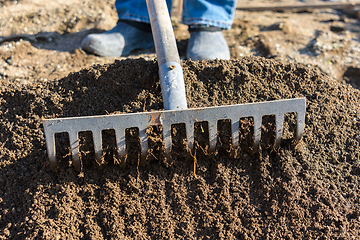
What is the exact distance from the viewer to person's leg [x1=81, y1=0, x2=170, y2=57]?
2.61 m

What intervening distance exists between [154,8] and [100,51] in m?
0.96

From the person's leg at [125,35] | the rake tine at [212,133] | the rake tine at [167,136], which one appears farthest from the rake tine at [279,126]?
the person's leg at [125,35]

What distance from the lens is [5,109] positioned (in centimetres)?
180

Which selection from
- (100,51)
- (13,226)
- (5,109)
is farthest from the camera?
(100,51)

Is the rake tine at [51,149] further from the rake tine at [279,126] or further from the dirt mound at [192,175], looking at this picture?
the rake tine at [279,126]

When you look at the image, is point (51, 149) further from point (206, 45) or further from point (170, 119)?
point (206, 45)

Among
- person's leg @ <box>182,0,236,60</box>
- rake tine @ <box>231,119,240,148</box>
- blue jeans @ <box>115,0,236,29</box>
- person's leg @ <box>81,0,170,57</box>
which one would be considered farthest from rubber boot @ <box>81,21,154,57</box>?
rake tine @ <box>231,119,240,148</box>

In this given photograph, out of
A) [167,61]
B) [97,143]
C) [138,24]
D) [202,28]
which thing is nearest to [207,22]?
[202,28]

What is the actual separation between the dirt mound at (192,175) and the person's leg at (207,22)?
654 mm

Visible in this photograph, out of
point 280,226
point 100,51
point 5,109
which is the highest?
point 100,51

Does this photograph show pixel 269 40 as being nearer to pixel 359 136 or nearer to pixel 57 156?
pixel 359 136

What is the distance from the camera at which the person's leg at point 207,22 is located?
2.46 metres

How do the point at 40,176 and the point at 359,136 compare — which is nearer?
the point at 40,176

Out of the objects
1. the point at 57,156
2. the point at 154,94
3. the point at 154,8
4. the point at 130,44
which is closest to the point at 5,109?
the point at 57,156
